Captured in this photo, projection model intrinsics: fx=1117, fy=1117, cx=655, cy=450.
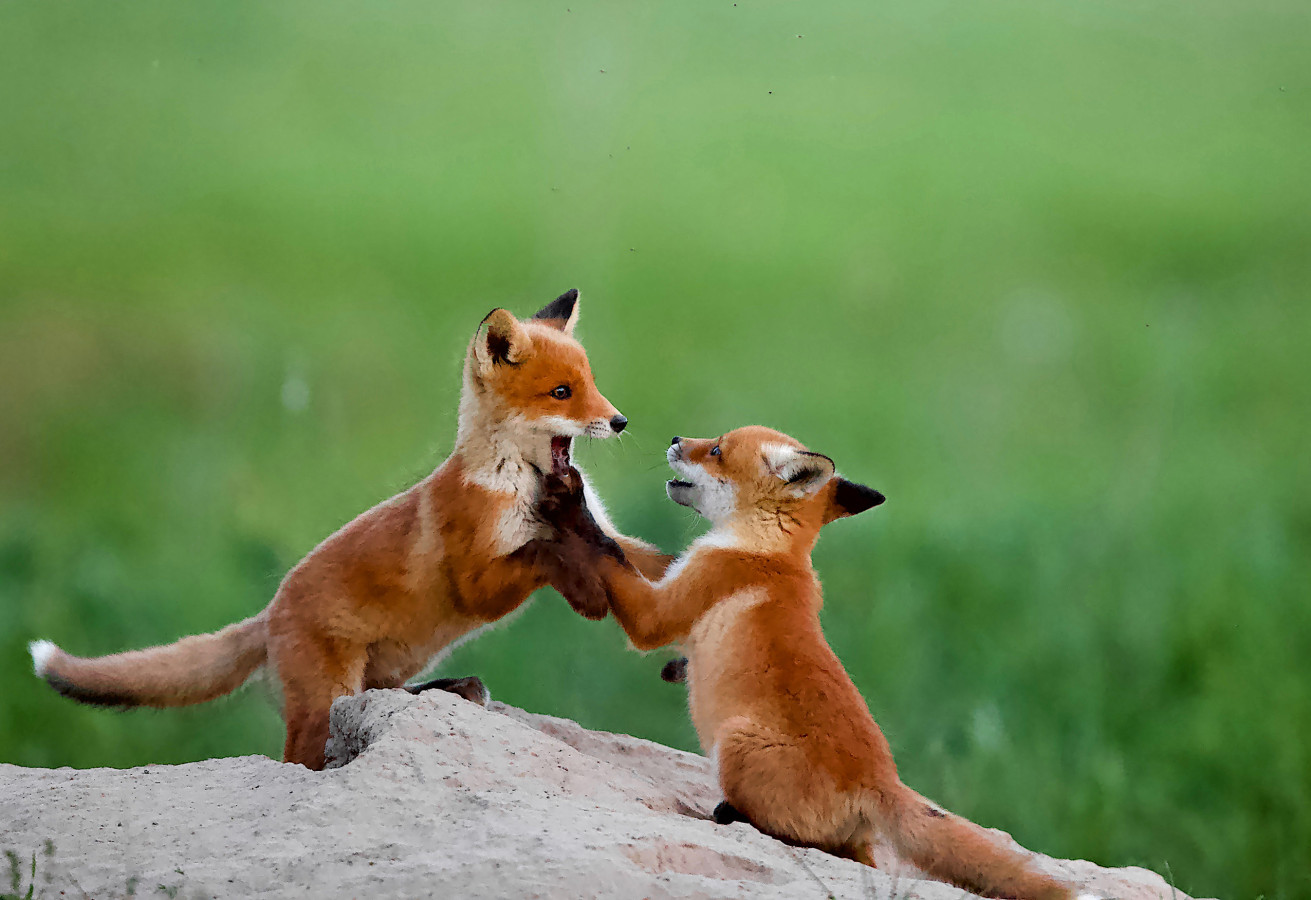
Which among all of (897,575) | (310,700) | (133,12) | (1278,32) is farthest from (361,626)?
(1278,32)

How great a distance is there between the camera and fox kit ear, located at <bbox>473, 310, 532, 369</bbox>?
3377 mm

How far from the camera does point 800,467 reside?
10.8 feet

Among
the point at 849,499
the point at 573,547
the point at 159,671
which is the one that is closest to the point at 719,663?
the point at 573,547

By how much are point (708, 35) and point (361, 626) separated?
273 centimetres

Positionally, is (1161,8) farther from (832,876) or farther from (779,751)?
(832,876)

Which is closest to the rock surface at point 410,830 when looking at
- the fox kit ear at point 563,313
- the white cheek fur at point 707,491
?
the white cheek fur at point 707,491

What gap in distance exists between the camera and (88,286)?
4469 mm

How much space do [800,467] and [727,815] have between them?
101 cm

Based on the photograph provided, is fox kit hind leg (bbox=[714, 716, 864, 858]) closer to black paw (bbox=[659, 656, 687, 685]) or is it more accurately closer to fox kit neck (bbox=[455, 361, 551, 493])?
black paw (bbox=[659, 656, 687, 685])

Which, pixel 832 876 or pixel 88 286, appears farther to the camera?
pixel 88 286

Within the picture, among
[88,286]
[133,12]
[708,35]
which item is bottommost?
[88,286]

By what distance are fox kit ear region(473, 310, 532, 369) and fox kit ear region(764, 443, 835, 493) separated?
816mm

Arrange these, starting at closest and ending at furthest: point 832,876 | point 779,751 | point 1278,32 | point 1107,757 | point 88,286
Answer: point 832,876, point 779,751, point 1107,757, point 88,286, point 1278,32

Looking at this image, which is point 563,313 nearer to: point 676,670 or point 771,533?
→ point 771,533
